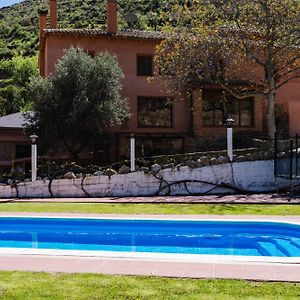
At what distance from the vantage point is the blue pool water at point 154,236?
10.2m

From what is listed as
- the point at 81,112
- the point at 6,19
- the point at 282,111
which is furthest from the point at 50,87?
the point at 6,19

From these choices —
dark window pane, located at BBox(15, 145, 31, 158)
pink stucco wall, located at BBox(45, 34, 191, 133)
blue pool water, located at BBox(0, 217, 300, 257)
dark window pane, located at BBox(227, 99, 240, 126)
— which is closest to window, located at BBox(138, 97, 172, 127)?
pink stucco wall, located at BBox(45, 34, 191, 133)

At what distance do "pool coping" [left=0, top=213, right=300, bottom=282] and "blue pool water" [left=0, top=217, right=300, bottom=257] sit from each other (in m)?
1.70

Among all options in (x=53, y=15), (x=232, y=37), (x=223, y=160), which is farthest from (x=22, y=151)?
(x=232, y=37)

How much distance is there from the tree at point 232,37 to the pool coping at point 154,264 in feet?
53.3

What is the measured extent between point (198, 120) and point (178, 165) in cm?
910

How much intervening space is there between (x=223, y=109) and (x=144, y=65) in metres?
5.66

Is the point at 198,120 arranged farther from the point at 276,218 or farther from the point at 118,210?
the point at 276,218

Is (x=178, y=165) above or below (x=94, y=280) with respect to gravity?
above

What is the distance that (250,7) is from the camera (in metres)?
22.4

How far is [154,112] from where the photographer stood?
29.4m

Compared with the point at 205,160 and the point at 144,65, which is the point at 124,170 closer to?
the point at 205,160

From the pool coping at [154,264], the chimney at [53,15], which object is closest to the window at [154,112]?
the chimney at [53,15]

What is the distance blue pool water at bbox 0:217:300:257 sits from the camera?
10156mm
